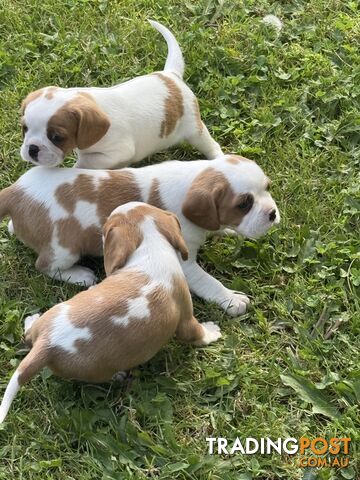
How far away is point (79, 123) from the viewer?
189 inches

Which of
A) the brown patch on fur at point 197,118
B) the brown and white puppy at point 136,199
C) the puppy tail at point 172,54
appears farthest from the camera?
the puppy tail at point 172,54

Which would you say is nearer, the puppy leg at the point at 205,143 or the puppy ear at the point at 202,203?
the puppy ear at the point at 202,203

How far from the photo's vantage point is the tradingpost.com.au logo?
4.01 m

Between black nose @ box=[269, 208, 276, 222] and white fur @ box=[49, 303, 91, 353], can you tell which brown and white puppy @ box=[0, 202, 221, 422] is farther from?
black nose @ box=[269, 208, 276, 222]

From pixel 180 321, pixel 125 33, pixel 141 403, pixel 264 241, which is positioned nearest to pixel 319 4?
pixel 125 33

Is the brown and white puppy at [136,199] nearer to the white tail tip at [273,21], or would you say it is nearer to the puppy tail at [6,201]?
the puppy tail at [6,201]

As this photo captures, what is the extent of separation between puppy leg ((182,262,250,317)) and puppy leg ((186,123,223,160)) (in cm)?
109

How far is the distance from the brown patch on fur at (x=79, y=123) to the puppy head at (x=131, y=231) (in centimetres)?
73

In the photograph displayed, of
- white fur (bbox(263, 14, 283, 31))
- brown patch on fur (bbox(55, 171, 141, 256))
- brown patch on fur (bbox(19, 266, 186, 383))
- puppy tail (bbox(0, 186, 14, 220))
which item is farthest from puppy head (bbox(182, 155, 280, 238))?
white fur (bbox(263, 14, 283, 31))

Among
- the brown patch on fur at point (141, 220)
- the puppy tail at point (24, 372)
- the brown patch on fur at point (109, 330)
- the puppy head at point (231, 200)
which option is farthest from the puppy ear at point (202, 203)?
the puppy tail at point (24, 372)

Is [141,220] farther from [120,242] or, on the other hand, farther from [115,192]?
[115,192]

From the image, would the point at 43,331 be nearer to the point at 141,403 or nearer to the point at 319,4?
the point at 141,403

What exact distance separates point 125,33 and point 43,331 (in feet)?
10.8

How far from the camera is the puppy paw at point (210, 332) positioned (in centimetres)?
451
